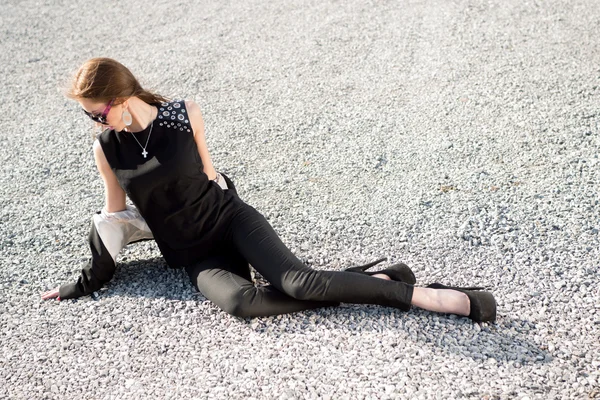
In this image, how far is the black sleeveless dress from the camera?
4016mm

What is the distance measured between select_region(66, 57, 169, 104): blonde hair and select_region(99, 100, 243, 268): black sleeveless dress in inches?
13.0

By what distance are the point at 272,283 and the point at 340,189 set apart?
169 cm

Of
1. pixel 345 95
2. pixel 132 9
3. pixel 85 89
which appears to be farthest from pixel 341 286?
pixel 132 9

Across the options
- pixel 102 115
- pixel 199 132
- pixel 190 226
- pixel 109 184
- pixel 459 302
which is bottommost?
pixel 459 302

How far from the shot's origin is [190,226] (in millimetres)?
4109

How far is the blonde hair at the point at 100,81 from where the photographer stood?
12.2ft

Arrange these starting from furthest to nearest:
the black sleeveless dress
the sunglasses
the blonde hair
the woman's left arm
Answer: the woman's left arm, the black sleeveless dress, the sunglasses, the blonde hair

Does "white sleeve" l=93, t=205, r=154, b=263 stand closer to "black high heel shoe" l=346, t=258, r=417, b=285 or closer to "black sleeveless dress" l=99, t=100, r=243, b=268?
"black sleeveless dress" l=99, t=100, r=243, b=268

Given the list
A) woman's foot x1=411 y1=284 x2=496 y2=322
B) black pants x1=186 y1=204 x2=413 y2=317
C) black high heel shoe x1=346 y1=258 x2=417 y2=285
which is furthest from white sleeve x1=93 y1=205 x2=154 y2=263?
woman's foot x1=411 y1=284 x2=496 y2=322

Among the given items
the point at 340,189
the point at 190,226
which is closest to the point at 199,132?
the point at 190,226

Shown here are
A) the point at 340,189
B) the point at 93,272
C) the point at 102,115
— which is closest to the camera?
the point at 102,115

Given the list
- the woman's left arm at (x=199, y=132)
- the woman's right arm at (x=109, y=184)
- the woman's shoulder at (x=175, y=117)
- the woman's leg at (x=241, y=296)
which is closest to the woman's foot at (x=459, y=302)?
the woman's leg at (x=241, y=296)

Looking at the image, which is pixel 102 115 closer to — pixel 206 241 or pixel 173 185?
pixel 173 185

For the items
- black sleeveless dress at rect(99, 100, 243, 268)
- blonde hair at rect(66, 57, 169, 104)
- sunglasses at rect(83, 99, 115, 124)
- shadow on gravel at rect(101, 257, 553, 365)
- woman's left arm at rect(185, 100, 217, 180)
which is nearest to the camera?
shadow on gravel at rect(101, 257, 553, 365)
